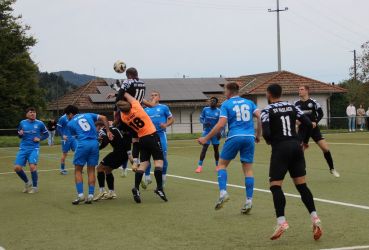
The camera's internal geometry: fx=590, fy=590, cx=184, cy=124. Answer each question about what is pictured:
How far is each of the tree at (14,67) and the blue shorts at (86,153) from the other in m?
32.5

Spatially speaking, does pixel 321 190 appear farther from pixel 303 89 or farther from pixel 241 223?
pixel 241 223

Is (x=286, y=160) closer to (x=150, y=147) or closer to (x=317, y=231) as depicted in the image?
(x=317, y=231)

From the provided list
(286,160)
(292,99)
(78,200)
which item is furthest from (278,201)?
(292,99)

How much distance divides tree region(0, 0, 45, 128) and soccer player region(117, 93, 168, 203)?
33.1m

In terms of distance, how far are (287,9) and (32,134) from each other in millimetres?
53801

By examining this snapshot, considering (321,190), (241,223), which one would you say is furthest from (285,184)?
(241,223)

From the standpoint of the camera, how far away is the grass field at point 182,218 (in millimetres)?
7516

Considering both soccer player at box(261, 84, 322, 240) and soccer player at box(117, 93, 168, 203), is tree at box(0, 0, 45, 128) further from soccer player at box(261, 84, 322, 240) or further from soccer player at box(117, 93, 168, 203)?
soccer player at box(261, 84, 322, 240)

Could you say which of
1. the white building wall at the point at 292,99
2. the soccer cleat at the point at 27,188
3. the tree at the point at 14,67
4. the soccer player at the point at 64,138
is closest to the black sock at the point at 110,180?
the soccer cleat at the point at 27,188

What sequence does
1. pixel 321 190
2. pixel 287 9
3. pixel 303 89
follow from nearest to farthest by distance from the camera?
pixel 321 190
pixel 303 89
pixel 287 9

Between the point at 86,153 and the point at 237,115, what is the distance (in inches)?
128

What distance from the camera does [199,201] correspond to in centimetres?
1107

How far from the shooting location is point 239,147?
31.9 ft

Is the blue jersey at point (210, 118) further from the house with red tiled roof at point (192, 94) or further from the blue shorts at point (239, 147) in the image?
the house with red tiled roof at point (192, 94)
